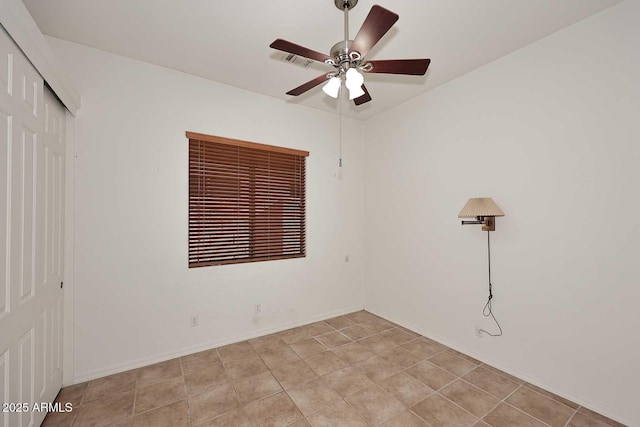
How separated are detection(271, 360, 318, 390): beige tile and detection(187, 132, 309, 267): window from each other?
1.32m

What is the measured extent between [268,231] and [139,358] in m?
1.91

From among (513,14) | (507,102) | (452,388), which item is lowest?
(452,388)

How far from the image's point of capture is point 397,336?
3602 millimetres

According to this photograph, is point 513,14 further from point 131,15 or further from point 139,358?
point 139,358

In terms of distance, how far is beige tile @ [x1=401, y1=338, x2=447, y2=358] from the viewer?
317 centimetres

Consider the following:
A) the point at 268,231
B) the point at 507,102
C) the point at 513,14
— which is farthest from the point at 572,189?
the point at 268,231

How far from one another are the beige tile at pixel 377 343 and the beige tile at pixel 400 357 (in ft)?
0.24

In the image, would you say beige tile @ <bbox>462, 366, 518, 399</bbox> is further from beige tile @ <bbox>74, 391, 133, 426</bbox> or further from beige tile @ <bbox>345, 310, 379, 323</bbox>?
beige tile @ <bbox>74, 391, 133, 426</bbox>

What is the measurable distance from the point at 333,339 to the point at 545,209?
268 cm

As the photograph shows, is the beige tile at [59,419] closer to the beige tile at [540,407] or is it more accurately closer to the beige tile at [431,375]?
the beige tile at [431,375]

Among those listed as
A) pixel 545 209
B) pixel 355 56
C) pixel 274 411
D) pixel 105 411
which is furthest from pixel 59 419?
pixel 545 209

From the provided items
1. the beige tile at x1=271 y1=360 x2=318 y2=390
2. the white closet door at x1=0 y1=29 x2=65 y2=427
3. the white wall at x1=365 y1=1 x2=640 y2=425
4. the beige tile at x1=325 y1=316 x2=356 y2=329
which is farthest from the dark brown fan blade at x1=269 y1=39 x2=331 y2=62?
the beige tile at x1=325 y1=316 x2=356 y2=329

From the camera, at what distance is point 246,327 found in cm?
350

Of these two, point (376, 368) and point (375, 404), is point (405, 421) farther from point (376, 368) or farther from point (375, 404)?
point (376, 368)
